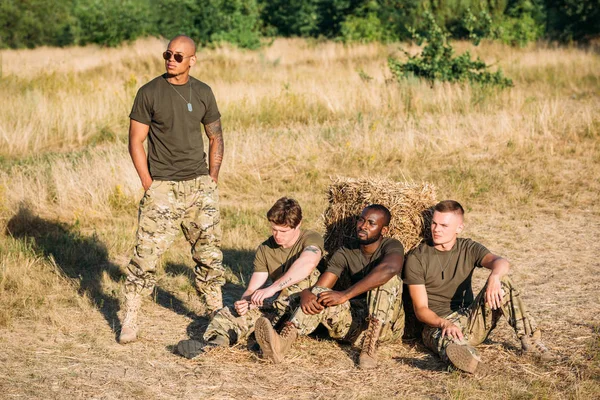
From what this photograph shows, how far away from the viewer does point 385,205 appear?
22.9ft

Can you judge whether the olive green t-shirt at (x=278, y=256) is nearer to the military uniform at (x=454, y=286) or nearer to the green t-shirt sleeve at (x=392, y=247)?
the green t-shirt sleeve at (x=392, y=247)

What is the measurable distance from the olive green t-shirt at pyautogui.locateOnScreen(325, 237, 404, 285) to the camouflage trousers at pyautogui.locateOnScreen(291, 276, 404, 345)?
24 cm

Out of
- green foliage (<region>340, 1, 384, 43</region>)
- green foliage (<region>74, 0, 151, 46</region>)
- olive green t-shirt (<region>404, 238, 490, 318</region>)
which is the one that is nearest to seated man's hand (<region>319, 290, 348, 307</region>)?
olive green t-shirt (<region>404, 238, 490, 318</region>)

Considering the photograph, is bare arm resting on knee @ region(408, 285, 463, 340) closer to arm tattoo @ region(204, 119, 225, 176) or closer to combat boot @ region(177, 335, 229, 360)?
combat boot @ region(177, 335, 229, 360)

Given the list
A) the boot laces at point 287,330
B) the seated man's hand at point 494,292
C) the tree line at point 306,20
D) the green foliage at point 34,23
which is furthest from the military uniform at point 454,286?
the green foliage at point 34,23

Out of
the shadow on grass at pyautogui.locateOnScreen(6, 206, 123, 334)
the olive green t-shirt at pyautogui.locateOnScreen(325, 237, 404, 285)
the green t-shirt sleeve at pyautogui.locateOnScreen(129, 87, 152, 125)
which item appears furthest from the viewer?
the shadow on grass at pyautogui.locateOnScreen(6, 206, 123, 334)

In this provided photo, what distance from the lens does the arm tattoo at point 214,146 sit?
6.64m

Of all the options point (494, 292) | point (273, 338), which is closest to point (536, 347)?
point (494, 292)

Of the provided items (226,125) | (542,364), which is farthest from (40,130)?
(542,364)

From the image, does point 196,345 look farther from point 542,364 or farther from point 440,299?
point 542,364

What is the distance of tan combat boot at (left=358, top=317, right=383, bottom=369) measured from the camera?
5793mm

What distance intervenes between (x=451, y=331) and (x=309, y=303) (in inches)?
44.3

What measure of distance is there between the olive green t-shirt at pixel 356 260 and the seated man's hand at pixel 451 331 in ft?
2.50

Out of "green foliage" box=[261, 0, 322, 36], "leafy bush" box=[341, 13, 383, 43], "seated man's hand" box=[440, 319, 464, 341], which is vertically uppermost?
"green foliage" box=[261, 0, 322, 36]
